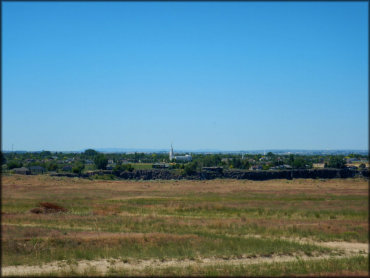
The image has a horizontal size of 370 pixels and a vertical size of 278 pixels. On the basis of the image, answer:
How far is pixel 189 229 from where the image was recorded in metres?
25.2

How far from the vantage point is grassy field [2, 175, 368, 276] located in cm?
1606

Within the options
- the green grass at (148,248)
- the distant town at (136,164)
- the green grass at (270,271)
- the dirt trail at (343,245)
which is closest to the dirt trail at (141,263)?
the dirt trail at (343,245)

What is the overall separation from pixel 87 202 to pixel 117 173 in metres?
28.5

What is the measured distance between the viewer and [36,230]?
2086cm

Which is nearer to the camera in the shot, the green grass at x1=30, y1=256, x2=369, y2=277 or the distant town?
the green grass at x1=30, y1=256, x2=369, y2=277

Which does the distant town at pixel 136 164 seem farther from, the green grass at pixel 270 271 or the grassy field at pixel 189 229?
the green grass at pixel 270 271

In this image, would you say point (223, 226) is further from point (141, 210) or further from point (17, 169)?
point (17, 169)

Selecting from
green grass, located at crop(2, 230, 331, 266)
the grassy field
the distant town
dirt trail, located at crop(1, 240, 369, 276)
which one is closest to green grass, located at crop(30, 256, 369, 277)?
the grassy field

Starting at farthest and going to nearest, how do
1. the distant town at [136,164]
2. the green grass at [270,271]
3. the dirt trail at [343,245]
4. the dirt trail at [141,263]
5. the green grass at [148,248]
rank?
the distant town at [136,164] < the dirt trail at [343,245] < the green grass at [148,248] < the dirt trail at [141,263] < the green grass at [270,271]

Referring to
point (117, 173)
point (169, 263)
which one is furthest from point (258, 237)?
point (117, 173)

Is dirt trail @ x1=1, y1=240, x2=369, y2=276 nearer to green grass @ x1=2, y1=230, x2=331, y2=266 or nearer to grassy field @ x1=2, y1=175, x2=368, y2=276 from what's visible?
grassy field @ x1=2, y1=175, x2=368, y2=276

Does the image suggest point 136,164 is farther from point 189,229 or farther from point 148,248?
point 148,248

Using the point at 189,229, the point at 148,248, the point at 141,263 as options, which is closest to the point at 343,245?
the point at 189,229

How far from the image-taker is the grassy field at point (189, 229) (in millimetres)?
16062
